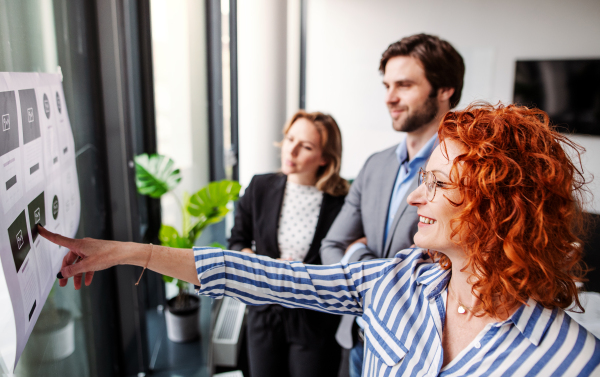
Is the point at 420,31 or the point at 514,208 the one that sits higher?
the point at 420,31

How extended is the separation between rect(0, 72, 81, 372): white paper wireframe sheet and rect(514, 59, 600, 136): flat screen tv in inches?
149

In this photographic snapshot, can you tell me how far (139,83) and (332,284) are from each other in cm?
203

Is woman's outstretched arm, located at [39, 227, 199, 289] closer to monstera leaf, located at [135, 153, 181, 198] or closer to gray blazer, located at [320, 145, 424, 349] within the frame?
gray blazer, located at [320, 145, 424, 349]

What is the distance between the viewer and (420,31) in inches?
155

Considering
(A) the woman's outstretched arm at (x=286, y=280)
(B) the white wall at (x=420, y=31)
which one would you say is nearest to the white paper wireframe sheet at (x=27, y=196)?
(A) the woman's outstretched arm at (x=286, y=280)

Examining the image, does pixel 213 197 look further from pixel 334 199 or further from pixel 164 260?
pixel 164 260

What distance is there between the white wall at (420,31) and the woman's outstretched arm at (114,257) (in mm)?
3356

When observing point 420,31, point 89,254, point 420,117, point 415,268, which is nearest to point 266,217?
point 420,117

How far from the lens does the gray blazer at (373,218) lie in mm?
1346

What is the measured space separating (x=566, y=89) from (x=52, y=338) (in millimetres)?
4362

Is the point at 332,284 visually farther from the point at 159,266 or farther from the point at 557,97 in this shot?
the point at 557,97

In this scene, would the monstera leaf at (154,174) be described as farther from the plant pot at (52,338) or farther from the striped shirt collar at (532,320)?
the striped shirt collar at (532,320)

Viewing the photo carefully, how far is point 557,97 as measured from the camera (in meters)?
3.76

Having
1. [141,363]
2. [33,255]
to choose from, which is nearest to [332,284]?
[33,255]
